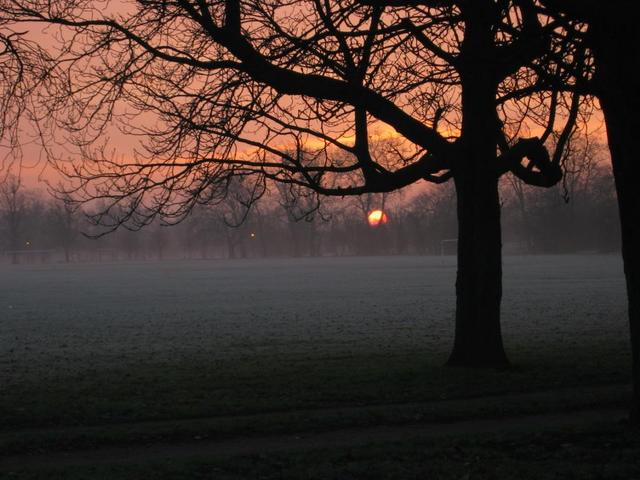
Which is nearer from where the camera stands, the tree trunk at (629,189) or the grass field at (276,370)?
the tree trunk at (629,189)

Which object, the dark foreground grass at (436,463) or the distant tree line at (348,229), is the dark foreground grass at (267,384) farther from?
the distant tree line at (348,229)

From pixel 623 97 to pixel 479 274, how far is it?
574 centimetres

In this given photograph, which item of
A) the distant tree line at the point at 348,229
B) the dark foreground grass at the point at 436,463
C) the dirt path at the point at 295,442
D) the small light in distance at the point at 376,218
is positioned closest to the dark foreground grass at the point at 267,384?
the dirt path at the point at 295,442

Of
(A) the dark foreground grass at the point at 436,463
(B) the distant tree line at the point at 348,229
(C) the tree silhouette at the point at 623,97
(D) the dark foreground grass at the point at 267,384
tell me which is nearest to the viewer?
A: (A) the dark foreground grass at the point at 436,463

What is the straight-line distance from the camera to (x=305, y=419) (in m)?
10.4

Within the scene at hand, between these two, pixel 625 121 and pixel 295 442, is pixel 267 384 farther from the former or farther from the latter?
pixel 625 121

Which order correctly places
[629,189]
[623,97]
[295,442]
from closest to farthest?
[623,97], [629,189], [295,442]

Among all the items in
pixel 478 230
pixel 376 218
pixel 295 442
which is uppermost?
pixel 376 218

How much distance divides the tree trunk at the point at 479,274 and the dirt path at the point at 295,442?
12.4 ft

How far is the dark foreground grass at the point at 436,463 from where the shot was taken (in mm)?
7562

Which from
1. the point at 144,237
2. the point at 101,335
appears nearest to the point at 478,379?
the point at 101,335

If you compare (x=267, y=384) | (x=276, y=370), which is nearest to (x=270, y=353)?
(x=276, y=370)

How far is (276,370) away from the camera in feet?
49.4

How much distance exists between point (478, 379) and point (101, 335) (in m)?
13.6
